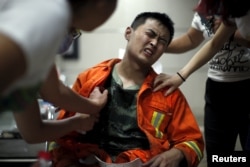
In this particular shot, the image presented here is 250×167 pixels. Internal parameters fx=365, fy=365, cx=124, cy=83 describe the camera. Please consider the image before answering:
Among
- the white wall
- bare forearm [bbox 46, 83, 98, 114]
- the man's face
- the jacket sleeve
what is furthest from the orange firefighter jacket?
the white wall

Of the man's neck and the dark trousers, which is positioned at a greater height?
the man's neck

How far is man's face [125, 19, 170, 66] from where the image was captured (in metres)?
1.68

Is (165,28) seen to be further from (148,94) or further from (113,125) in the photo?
(113,125)

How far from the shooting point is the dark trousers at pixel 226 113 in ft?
6.39

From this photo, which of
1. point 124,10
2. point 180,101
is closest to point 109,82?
point 180,101

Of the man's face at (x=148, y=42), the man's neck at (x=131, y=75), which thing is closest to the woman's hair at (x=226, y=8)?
the man's face at (x=148, y=42)

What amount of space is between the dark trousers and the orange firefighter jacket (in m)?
0.39

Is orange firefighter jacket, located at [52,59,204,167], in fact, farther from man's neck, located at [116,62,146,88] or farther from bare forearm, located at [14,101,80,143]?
bare forearm, located at [14,101,80,143]

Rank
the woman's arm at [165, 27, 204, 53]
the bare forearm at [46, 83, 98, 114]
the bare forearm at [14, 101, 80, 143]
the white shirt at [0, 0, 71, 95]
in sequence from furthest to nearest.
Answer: the woman's arm at [165, 27, 204, 53], the bare forearm at [46, 83, 98, 114], the bare forearm at [14, 101, 80, 143], the white shirt at [0, 0, 71, 95]

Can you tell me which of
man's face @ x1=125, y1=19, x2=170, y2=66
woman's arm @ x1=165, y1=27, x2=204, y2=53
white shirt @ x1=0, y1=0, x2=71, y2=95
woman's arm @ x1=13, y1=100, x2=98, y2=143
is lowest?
woman's arm @ x1=13, y1=100, x2=98, y2=143

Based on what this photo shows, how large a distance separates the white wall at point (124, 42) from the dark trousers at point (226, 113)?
0.96 metres

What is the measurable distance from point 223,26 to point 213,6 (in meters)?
0.30

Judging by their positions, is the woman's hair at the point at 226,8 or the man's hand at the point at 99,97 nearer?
the woman's hair at the point at 226,8

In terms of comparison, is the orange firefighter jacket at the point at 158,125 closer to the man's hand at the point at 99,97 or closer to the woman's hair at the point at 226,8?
the man's hand at the point at 99,97
